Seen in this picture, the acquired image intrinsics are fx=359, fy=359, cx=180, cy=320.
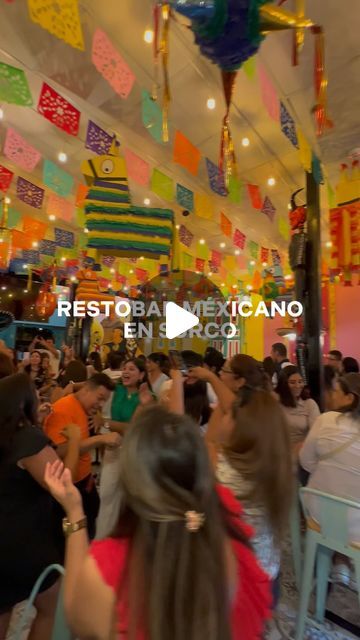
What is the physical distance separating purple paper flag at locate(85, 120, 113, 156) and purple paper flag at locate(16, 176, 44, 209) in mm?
1698

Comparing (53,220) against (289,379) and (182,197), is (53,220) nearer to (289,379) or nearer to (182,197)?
(182,197)

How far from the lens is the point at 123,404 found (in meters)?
2.79

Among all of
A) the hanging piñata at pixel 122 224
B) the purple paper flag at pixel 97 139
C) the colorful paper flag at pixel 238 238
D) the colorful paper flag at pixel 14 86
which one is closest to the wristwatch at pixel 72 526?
the hanging piñata at pixel 122 224

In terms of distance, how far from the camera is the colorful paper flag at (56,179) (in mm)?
4090

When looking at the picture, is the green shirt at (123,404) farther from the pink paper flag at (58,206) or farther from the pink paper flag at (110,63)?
the pink paper flag at (58,206)

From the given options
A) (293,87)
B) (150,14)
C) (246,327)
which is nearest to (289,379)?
(293,87)

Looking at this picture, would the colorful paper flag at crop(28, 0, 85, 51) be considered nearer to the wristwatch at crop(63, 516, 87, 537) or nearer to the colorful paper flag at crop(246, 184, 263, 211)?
the wristwatch at crop(63, 516, 87, 537)

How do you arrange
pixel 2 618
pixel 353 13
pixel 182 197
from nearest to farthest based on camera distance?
pixel 2 618 → pixel 353 13 → pixel 182 197

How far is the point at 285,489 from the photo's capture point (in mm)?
1333

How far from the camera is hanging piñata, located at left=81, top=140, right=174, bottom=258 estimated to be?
Answer: 8.73 feet

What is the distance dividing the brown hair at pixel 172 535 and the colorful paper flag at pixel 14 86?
8.52ft

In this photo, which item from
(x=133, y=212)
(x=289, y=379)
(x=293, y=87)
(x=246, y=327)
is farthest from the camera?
(x=246, y=327)

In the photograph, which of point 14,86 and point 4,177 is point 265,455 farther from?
point 4,177

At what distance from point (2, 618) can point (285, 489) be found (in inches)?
44.9
